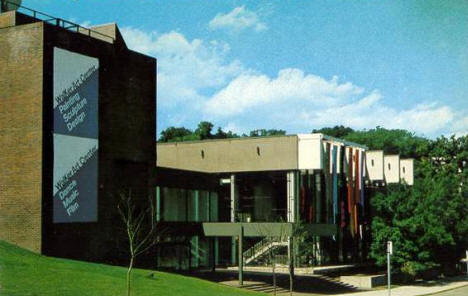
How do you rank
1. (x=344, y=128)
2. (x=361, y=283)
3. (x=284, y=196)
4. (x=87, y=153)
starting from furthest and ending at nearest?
(x=344, y=128), (x=284, y=196), (x=361, y=283), (x=87, y=153)

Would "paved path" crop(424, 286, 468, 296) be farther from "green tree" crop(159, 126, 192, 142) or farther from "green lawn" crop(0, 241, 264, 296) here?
"green tree" crop(159, 126, 192, 142)

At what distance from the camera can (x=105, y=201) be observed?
1469 inches

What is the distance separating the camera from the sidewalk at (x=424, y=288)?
4247 centimetres

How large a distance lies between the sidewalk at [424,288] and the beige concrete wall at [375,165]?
11.7 meters

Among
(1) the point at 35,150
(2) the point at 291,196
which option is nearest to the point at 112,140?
(1) the point at 35,150

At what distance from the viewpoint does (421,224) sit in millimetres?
50062

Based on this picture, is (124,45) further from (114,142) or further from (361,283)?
(361,283)

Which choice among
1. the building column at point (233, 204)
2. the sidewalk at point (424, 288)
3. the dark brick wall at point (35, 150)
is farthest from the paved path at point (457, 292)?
the dark brick wall at point (35, 150)

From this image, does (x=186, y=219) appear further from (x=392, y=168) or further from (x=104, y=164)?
(x=392, y=168)

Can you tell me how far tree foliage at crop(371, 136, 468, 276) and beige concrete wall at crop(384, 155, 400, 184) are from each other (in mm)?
6582

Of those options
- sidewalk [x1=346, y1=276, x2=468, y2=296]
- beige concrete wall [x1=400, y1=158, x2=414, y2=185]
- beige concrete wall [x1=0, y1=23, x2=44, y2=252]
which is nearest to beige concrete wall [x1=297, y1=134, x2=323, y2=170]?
sidewalk [x1=346, y1=276, x2=468, y2=296]

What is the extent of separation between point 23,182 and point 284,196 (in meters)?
28.8

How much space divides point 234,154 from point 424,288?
62.2 feet

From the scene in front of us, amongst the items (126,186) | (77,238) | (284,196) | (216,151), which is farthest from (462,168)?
(77,238)
